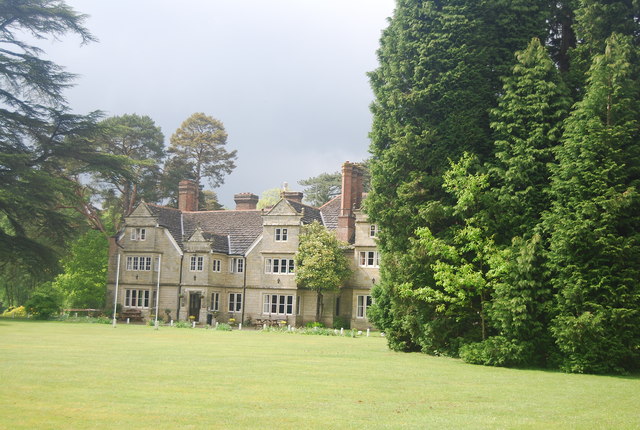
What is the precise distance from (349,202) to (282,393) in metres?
35.3

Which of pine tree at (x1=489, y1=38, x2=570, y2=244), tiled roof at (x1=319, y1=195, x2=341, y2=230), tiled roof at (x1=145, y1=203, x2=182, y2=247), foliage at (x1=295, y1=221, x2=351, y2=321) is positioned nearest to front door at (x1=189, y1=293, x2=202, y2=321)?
tiled roof at (x1=145, y1=203, x2=182, y2=247)

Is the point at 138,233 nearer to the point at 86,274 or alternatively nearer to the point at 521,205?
the point at 86,274

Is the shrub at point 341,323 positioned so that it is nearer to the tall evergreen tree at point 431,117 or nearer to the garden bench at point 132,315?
the garden bench at point 132,315

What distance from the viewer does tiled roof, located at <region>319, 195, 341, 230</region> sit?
51.8 m

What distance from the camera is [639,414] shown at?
43.9 ft

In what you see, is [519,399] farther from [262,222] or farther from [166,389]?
[262,222]

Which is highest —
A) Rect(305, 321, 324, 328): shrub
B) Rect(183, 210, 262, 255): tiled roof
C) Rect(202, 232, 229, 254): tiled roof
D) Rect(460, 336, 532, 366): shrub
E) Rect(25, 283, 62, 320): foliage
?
Rect(183, 210, 262, 255): tiled roof

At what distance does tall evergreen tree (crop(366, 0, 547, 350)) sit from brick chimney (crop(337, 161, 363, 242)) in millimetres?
19942

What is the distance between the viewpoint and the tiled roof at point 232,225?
53.4 m

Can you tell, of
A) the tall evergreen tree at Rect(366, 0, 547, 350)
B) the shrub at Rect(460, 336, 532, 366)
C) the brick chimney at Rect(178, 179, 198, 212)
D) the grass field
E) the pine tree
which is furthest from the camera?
the brick chimney at Rect(178, 179, 198, 212)

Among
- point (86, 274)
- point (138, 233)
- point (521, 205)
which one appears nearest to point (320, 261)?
point (138, 233)

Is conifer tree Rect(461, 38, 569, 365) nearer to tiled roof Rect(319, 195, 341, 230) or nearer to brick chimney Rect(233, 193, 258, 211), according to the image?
tiled roof Rect(319, 195, 341, 230)

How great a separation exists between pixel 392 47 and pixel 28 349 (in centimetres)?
1838

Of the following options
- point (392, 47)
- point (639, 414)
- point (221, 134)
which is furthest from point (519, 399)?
point (221, 134)
